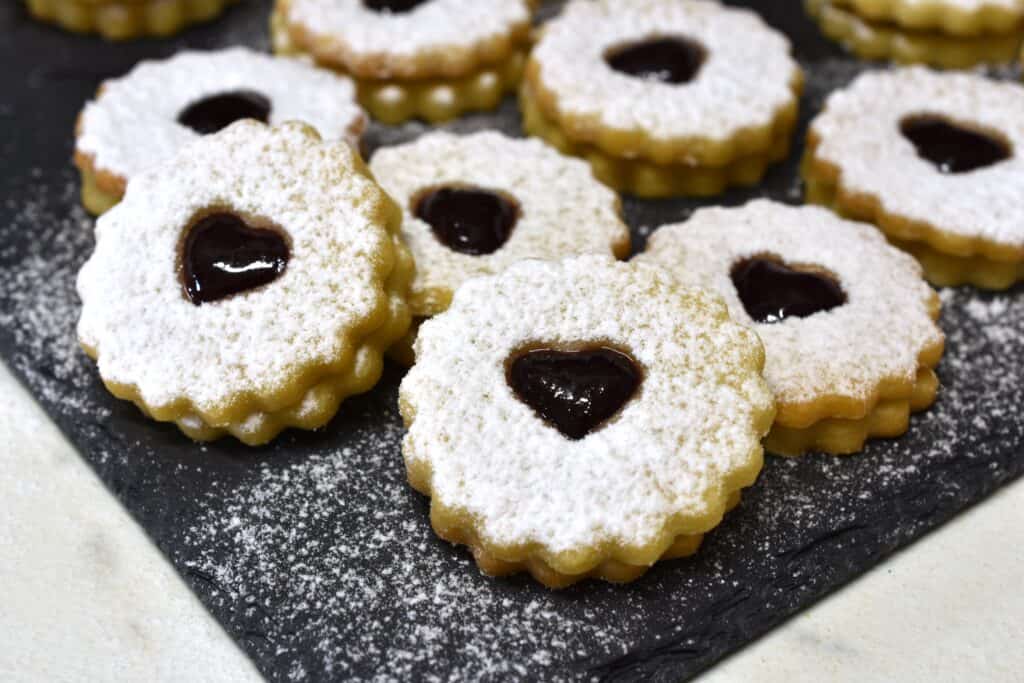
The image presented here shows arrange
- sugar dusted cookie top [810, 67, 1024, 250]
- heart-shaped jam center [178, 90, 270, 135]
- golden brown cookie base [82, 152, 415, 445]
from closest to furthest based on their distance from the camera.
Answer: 1. golden brown cookie base [82, 152, 415, 445]
2. sugar dusted cookie top [810, 67, 1024, 250]
3. heart-shaped jam center [178, 90, 270, 135]

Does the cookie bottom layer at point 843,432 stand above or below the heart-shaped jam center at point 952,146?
below

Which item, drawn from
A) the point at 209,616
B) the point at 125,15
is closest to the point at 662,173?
the point at 209,616

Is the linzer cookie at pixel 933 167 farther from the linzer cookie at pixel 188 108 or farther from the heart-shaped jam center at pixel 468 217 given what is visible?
the linzer cookie at pixel 188 108

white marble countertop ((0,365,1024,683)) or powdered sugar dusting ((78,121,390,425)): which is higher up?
powdered sugar dusting ((78,121,390,425))

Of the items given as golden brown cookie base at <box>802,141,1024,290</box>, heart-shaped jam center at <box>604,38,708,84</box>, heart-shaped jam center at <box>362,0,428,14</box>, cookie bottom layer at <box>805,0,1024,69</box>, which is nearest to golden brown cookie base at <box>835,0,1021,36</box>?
cookie bottom layer at <box>805,0,1024,69</box>

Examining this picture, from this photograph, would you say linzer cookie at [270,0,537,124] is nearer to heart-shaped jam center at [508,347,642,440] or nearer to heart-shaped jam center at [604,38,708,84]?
heart-shaped jam center at [604,38,708,84]

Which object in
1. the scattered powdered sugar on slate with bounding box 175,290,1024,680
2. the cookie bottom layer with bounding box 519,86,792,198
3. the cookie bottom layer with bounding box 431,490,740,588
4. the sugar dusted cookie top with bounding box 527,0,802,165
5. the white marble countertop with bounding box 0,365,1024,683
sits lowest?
the white marble countertop with bounding box 0,365,1024,683

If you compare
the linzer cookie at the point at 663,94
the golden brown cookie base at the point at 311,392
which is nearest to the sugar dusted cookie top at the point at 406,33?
the linzer cookie at the point at 663,94
